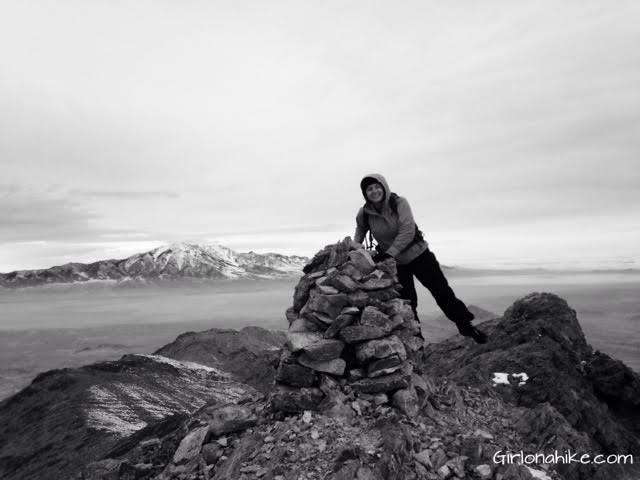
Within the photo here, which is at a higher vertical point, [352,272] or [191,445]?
[352,272]

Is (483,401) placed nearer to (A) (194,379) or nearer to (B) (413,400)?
(B) (413,400)

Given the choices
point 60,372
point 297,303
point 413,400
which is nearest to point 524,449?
point 413,400

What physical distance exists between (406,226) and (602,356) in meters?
15.2

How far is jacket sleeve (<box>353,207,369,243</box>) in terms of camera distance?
11.5m

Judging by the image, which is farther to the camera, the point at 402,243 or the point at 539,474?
the point at 402,243

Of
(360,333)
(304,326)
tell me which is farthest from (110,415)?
(360,333)

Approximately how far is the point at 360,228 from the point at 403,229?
4.61 ft

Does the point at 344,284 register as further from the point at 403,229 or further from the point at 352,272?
the point at 403,229

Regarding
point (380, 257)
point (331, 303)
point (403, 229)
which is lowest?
point (331, 303)

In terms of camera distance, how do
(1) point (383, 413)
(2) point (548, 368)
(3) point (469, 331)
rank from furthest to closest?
(2) point (548, 368)
(3) point (469, 331)
(1) point (383, 413)

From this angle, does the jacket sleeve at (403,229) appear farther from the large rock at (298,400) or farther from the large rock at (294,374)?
the large rock at (298,400)

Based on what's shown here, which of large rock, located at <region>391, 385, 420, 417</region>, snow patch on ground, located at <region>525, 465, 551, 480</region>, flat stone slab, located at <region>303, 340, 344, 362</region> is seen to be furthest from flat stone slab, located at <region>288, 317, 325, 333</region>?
snow patch on ground, located at <region>525, 465, 551, 480</region>

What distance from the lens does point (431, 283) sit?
11.8m

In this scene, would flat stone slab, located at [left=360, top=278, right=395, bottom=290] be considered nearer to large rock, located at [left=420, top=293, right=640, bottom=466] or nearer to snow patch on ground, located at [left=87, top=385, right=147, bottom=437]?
large rock, located at [left=420, top=293, right=640, bottom=466]
